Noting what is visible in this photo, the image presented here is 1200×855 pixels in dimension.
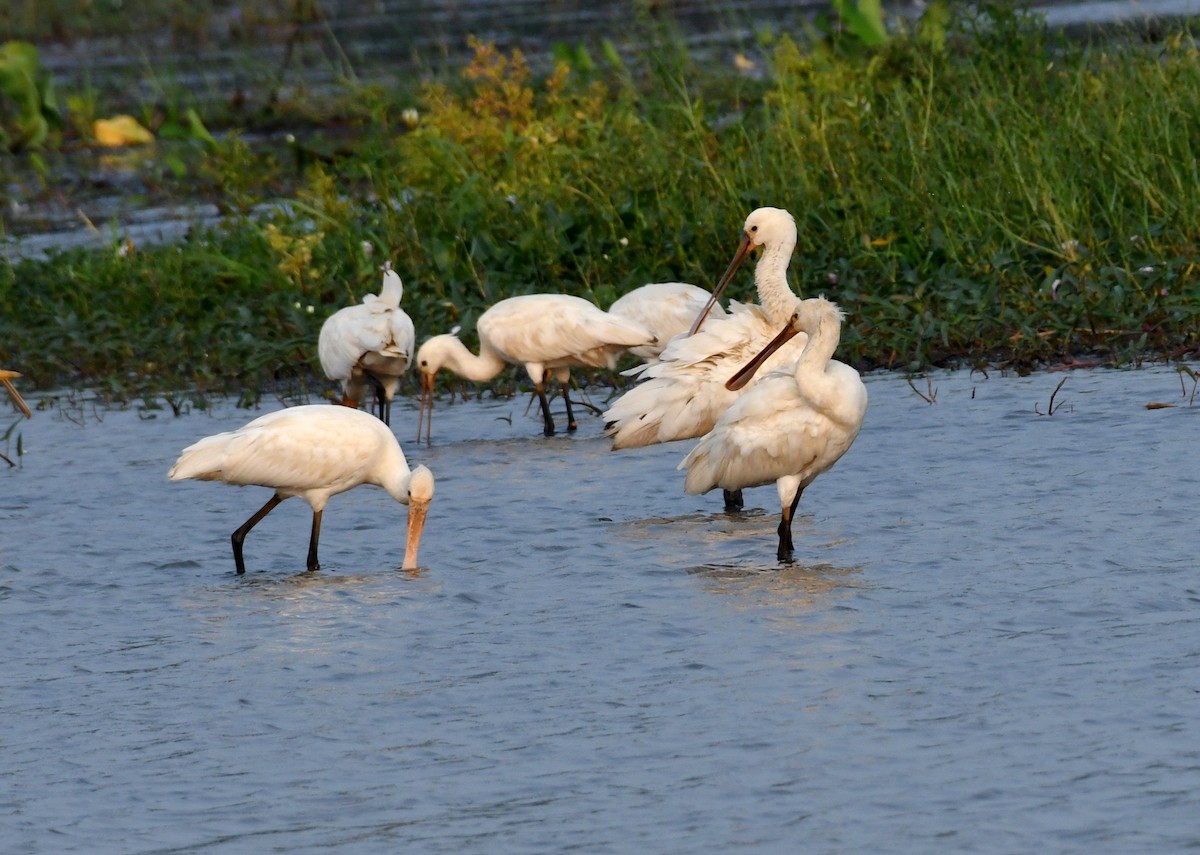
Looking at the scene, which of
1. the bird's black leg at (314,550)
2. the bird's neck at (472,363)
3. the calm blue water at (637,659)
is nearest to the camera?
the calm blue water at (637,659)

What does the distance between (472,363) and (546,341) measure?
726 mm

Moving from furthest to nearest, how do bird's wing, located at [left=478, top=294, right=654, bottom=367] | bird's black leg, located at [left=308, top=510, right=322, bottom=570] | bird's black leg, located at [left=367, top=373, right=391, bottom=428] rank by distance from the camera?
bird's black leg, located at [left=367, top=373, right=391, bottom=428] → bird's wing, located at [left=478, top=294, right=654, bottom=367] → bird's black leg, located at [left=308, top=510, right=322, bottom=570]

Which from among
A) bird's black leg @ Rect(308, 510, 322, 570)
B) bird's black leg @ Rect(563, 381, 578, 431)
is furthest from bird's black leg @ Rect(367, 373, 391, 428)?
A: bird's black leg @ Rect(308, 510, 322, 570)

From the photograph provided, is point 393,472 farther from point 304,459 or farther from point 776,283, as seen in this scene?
point 776,283

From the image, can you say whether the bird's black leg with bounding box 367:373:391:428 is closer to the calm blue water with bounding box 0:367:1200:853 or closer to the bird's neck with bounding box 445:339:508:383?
the bird's neck with bounding box 445:339:508:383

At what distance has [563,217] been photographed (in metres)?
12.7

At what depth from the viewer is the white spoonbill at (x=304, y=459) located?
7.80 metres

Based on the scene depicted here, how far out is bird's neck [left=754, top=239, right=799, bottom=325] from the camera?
361 inches

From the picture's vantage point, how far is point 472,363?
11266 mm

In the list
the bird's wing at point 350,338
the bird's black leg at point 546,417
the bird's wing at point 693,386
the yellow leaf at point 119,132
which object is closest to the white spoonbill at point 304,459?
the bird's wing at point 693,386

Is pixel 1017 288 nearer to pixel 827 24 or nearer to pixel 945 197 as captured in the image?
pixel 945 197

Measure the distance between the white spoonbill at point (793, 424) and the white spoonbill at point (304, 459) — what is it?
1135 millimetres

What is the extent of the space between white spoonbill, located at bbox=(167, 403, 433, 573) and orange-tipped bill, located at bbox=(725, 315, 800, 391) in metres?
1.45

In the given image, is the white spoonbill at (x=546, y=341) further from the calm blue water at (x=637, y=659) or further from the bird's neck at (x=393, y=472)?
the bird's neck at (x=393, y=472)
